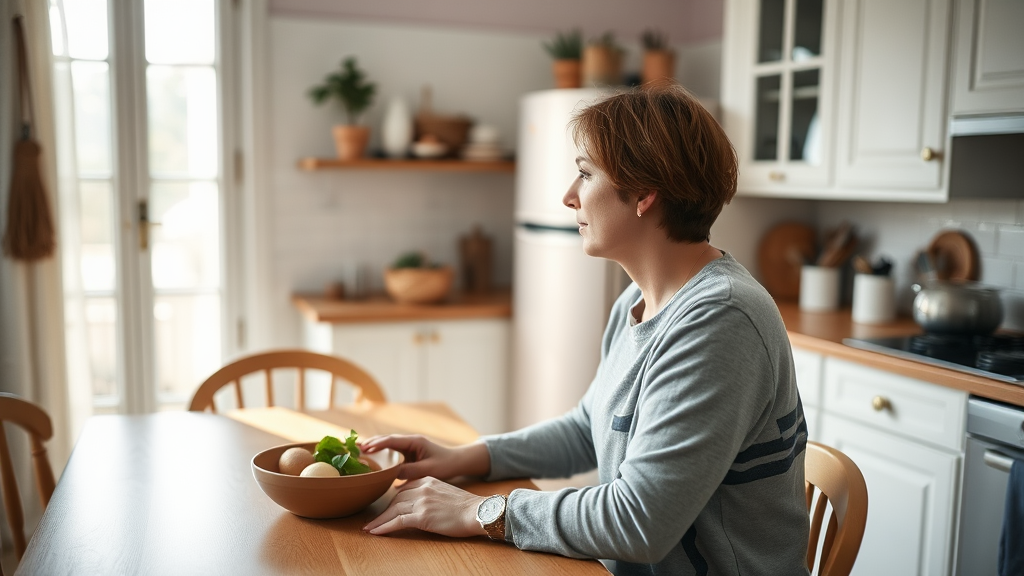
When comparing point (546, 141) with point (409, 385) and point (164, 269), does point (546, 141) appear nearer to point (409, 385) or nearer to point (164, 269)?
point (409, 385)

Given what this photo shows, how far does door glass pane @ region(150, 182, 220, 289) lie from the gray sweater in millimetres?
2539

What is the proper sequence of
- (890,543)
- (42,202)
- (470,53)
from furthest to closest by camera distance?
(470,53) → (42,202) → (890,543)

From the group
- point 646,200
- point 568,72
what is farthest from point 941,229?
point 646,200

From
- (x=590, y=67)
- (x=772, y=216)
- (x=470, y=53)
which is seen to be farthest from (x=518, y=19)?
(x=772, y=216)

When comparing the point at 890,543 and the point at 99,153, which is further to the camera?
the point at 99,153

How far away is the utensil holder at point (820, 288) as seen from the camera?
10.4ft

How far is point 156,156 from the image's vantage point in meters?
3.49

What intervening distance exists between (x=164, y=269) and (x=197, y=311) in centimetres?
21

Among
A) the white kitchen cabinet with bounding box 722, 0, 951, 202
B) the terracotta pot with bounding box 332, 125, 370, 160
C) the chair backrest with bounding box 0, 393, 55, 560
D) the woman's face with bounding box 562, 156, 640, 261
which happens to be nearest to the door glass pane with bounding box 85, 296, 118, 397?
the terracotta pot with bounding box 332, 125, 370, 160

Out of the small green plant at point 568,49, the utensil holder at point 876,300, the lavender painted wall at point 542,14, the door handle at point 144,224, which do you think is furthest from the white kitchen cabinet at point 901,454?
the door handle at point 144,224

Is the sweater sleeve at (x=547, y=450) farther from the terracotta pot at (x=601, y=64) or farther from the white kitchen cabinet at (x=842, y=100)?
the terracotta pot at (x=601, y=64)

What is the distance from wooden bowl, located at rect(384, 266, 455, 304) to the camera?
3.46m

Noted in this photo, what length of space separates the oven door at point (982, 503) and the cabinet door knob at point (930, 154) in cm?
83

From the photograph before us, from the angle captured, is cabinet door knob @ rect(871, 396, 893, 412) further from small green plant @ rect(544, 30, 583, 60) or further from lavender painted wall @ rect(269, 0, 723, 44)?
lavender painted wall @ rect(269, 0, 723, 44)
